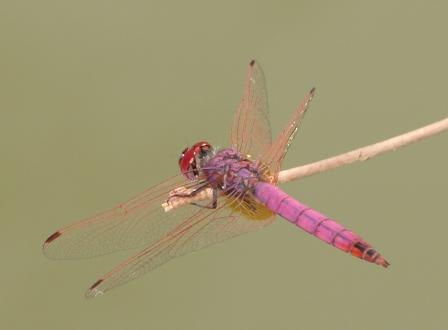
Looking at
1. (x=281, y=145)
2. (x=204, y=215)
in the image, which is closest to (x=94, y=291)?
(x=204, y=215)

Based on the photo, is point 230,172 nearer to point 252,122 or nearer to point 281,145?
point 281,145

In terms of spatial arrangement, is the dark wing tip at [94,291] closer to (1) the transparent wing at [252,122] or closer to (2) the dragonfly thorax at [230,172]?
(2) the dragonfly thorax at [230,172]

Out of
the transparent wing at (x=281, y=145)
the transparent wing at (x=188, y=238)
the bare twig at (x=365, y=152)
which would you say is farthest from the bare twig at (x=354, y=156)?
the transparent wing at (x=281, y=145)

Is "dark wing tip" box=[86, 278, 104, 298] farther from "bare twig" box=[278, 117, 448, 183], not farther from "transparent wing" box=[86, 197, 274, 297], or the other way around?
"bare twig" box=[278, 117, 448, 183]

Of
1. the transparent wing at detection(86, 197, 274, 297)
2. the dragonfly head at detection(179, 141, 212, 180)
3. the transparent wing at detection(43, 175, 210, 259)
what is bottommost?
the transparent wing at detection(86, 197, 274, 297)

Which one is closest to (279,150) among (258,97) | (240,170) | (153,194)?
(240,170)

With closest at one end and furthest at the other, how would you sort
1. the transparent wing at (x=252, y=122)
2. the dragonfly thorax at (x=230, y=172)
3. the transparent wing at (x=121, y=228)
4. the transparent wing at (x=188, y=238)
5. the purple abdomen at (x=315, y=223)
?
the purple abdomen at (x=315, y=223)
the transparent wing at (x=188, y=238)
the transparent wing at (x=121, y=228)
the dragonfly thorax at (x=230, y=172)
the transparent wing at (x=252, y=122)

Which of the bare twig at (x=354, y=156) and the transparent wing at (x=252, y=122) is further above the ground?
the transparent wing at (x=252, y=122)

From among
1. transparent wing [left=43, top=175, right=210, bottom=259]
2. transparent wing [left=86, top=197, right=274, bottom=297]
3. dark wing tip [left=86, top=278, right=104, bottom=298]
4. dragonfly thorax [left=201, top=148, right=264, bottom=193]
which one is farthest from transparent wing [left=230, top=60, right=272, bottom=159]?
dark wing tip [left=86, top=278, right=104, bottom=298]
